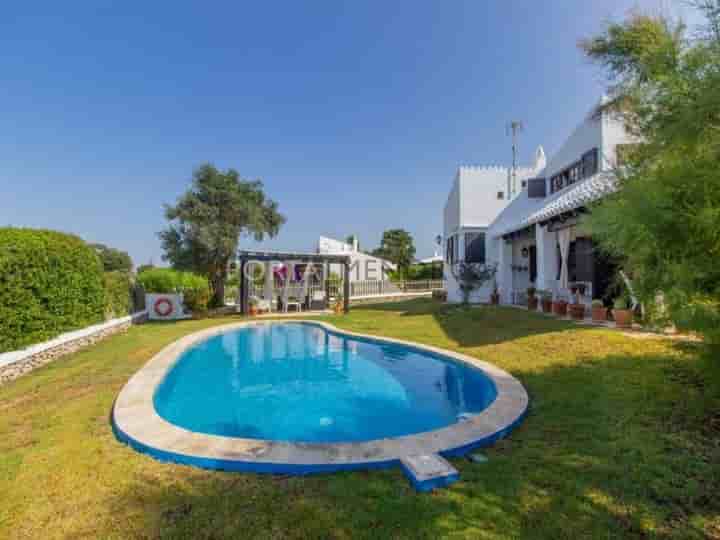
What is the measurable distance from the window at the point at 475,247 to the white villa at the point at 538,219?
→ 0.06m

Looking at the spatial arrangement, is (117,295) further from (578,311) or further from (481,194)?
(481,194)

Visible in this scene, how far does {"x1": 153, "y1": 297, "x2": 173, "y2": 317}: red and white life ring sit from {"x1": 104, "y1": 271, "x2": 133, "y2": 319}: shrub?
1.43 meters

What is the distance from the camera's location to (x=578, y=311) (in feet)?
34.4

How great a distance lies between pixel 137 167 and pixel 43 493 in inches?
916

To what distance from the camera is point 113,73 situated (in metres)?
14.5

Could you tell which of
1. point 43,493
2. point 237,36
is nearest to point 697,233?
point 43,493

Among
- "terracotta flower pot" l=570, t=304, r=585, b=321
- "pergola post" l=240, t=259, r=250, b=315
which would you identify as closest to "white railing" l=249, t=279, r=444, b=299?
"pergola post" l=240, t=259, r=250, b=315

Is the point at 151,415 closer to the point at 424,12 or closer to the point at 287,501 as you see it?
the point at 287,501

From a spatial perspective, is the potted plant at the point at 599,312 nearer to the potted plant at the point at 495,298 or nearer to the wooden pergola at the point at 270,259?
the potted plant at the point at 495,298

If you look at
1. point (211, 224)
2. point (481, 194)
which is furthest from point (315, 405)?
point (481, 194)

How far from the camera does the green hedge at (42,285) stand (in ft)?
23.4

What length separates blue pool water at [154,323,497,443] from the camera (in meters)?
5.55

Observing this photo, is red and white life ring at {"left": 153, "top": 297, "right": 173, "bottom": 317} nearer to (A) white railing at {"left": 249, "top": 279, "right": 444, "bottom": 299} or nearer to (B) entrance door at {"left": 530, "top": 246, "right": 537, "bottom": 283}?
(A) white railing at {"left": 249, "top": 279, "right": 444, "bottom": 299}

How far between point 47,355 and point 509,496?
33.5ft
